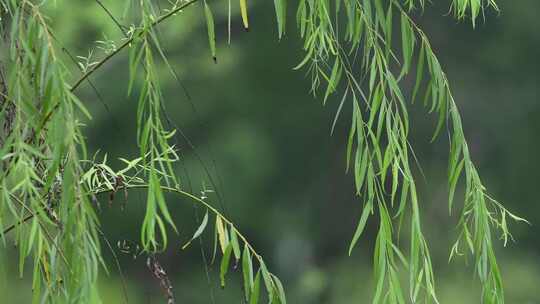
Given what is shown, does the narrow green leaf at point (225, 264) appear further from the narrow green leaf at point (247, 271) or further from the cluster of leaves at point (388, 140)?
the cluster of leaves at point (388, 140)

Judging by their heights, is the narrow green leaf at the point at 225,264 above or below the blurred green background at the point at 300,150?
above

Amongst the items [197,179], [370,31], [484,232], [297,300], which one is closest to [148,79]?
[370,31]

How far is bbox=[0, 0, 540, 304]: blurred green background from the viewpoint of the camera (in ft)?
22.9

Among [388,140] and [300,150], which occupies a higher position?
[388,140]

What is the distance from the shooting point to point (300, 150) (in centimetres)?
754

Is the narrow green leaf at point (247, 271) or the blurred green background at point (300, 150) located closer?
the narrow green leaf at point (247, 271)

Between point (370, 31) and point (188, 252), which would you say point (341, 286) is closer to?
point (188, 252)

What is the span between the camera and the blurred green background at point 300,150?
699 centimetres

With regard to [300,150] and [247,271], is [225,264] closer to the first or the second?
[247,271]

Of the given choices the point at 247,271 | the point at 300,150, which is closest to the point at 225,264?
the point at 247,271

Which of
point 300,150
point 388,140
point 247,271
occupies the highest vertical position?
point 388,140

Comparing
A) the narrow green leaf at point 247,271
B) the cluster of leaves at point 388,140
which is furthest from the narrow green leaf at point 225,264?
the cluster of leaves at point 388,140

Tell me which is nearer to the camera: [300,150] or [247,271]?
[247,271]

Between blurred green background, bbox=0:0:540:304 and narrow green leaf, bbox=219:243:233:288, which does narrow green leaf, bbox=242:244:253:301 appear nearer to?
narrow green leaf, bbox=219:243:233:288
